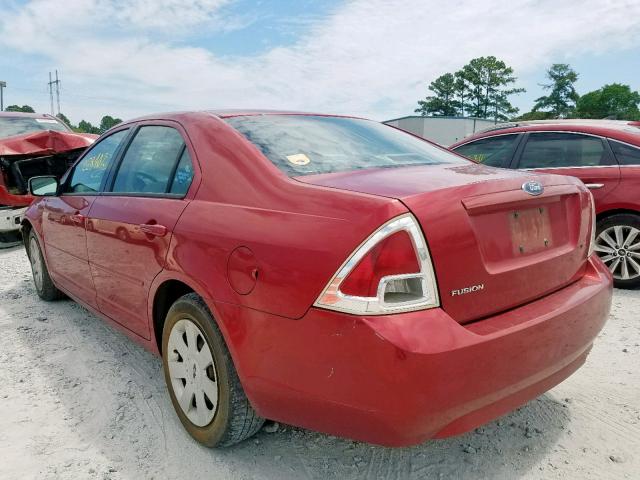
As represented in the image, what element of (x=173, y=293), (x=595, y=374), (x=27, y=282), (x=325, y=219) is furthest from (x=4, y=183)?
(x=595, y=374)

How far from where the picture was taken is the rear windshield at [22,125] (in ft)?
27.6

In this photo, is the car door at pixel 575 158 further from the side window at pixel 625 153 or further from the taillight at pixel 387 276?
the taillight at pixel 387 276

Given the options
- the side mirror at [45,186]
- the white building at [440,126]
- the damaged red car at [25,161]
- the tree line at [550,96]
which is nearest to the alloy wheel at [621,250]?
the side mirror at [45,186]

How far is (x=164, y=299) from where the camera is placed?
2559 millimetres

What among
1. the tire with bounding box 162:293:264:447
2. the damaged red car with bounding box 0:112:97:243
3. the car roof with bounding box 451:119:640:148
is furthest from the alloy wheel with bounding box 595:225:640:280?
the damaged red car with bounding box 0:112:97:243

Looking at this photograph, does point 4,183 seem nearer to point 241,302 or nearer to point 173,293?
point 173,293

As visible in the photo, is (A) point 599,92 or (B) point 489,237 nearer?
(B) point 489,237

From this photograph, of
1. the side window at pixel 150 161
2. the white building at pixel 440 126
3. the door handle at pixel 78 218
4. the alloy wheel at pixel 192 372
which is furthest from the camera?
the white building at pixel 440 126

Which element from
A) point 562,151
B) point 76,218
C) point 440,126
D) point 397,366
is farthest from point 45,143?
point 440,126

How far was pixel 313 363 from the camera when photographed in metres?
1.70

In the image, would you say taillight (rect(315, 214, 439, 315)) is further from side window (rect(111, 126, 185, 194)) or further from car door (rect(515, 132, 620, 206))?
car door (rect(515, 132, 620, 206))

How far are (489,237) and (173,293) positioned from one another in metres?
1.55

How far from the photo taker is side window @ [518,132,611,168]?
4.93 meters

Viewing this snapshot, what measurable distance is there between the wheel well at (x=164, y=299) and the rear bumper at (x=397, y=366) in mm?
537
